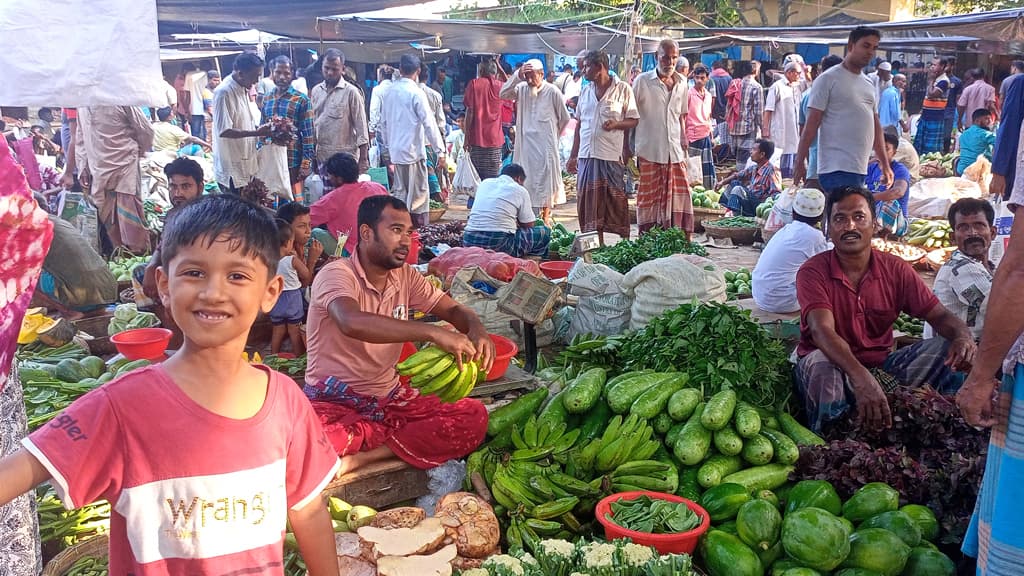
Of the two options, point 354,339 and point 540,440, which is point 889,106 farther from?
point 354,339

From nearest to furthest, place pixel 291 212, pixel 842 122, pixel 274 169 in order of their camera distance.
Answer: pixel 291 212
pixel 842 122
pixel 274 169

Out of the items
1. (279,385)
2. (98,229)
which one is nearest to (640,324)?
(279,385)

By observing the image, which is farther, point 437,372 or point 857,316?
point 857,316

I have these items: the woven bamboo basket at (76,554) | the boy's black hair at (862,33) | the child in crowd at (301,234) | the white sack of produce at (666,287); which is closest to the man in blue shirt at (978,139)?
the boy's black hair at (862,33)

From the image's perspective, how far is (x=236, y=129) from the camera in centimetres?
827

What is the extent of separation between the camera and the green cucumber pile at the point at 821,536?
280 centimetres

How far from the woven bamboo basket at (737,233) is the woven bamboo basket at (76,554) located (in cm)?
850

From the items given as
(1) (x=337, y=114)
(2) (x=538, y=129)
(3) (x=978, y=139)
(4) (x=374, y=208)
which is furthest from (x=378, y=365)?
(3) (x=978, y=139)

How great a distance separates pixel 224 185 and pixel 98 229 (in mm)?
1241

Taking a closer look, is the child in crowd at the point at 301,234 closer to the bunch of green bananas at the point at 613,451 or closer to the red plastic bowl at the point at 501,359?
the red plastic bowl at the point at 501,359

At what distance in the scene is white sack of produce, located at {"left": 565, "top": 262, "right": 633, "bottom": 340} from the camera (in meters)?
5.78

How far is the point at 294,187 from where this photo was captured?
9203mm

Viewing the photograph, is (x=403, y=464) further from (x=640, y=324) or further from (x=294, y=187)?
(x=294, y=187)

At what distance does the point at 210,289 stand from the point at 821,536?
2.13 m
